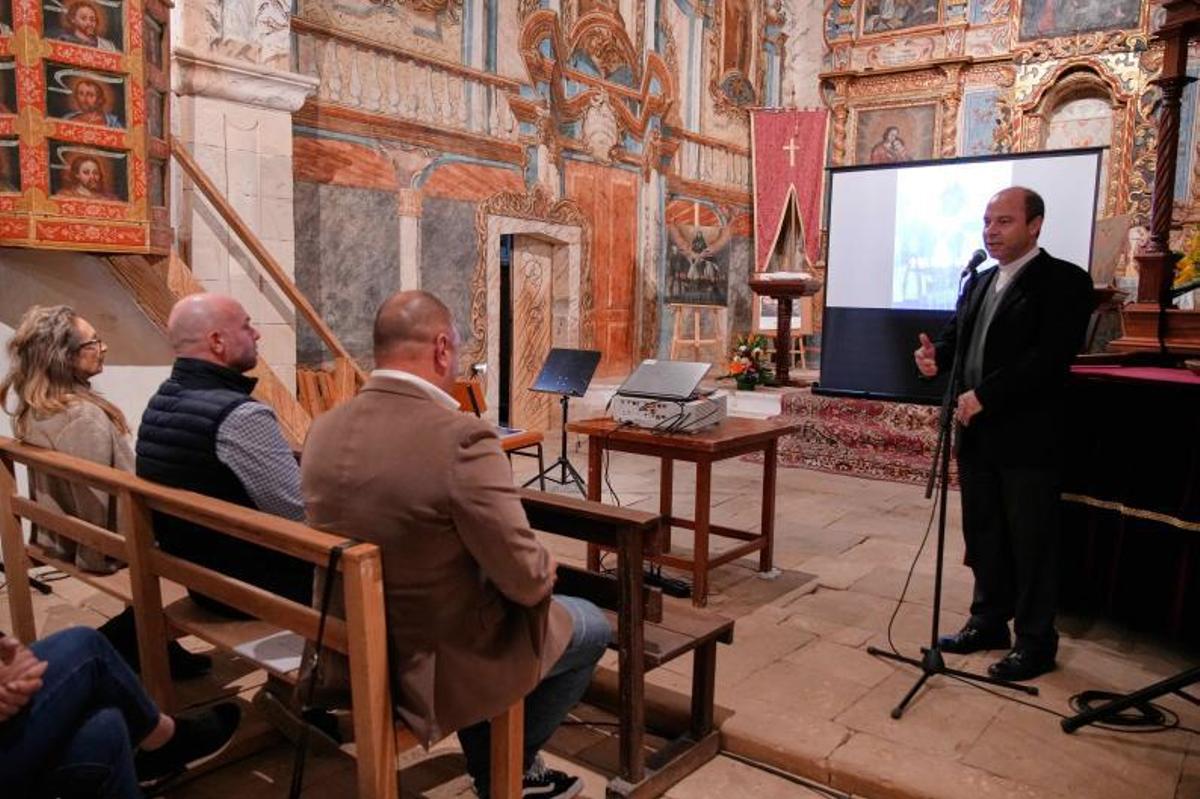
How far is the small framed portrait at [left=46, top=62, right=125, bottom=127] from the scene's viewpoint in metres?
4.25

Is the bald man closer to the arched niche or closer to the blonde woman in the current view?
the blonde woman

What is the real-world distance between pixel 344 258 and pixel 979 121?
9397mm

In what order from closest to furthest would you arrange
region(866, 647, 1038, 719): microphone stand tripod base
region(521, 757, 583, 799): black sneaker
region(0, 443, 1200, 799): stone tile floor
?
region(521, 757, 583, 799): black sneaker < region(0, 443, 1200, 799): stone tile floor < region(866, 647, 1038, 719): microphone stand tripod base

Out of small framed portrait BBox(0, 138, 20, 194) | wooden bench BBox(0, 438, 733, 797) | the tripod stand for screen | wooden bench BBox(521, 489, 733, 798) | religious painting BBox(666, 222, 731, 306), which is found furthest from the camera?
religious painting BBox(666, 222, 731, 306)

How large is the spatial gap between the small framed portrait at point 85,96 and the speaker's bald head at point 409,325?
326cm

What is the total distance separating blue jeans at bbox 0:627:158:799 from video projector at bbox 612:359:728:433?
2.54 metres

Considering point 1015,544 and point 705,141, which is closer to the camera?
point 1015,544

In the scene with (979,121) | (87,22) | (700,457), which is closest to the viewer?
(700,457)

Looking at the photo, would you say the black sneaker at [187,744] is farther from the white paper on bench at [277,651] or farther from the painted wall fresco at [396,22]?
the painted wall fresco at [396,22]

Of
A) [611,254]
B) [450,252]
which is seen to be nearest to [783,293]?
[611,254]

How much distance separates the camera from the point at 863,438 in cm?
750

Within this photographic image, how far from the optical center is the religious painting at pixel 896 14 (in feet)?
42.4

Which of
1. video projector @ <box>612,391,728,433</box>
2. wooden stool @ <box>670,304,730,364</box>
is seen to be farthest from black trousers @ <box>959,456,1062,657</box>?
wooden stool @ <box>670,304,730,364</box>

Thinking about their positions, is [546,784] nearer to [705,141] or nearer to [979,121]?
[705,141]
